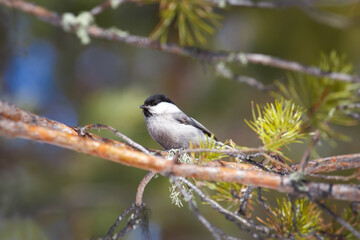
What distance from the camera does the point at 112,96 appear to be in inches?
132

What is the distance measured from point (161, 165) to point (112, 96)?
2.31 m

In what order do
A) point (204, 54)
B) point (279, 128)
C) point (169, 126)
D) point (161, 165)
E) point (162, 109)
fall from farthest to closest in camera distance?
point (162, 109) → point (169, 126) → point (204, 54) → point (279, 128) → point (161, 165)

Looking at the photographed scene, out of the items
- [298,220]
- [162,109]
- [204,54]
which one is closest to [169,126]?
[162,109]

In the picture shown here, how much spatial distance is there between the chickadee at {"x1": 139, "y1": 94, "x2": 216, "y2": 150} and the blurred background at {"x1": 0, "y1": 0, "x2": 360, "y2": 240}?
826 millimetres

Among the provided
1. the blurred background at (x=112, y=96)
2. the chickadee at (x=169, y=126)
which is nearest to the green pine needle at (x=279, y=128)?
the chickadee at (x=169, y=126)

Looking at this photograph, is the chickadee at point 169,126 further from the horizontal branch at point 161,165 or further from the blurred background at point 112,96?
the horizontal branch at point 161,165

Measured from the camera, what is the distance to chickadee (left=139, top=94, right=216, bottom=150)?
2248 millimetres

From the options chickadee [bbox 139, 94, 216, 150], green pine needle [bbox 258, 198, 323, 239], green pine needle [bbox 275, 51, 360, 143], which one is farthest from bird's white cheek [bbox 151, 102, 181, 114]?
green pine needle [bbox 275, 51, 360, 143]

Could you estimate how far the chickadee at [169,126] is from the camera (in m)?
2.25

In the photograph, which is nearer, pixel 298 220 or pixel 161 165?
pixel 161 165

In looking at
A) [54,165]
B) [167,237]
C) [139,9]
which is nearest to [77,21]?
[139,9]

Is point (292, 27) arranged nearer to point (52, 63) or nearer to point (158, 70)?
point (158, 70)

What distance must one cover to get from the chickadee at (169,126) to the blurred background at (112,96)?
2.71 feet

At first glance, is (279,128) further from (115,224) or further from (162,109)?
(162,109)
